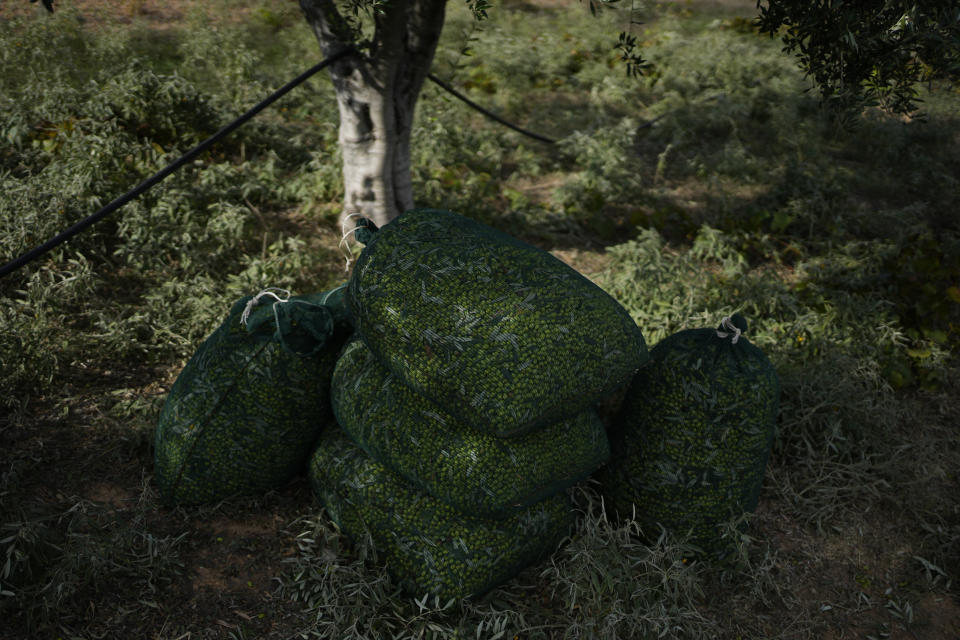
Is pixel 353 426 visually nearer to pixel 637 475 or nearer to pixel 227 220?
pixel 637 475

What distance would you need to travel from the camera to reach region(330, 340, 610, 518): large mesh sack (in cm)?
178

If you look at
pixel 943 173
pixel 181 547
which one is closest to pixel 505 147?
pixel 943 173

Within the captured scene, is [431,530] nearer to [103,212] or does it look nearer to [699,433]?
[699,433]

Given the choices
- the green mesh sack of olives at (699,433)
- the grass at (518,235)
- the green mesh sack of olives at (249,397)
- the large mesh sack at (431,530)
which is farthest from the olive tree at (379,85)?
the large mesh sack at (431,530)

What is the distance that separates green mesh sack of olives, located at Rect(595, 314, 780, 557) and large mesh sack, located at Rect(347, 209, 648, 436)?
25cm

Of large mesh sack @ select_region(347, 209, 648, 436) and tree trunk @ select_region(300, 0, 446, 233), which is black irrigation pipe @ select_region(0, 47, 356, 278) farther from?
large mesh sack @ select_region(347, 209, 648, 436)

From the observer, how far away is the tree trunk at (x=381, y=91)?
10.2ft

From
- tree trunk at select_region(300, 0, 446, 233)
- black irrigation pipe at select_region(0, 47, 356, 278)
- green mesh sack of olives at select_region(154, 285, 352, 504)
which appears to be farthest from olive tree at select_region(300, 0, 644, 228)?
green mesh sack of olives at select_region(154, 285, 352, 504)

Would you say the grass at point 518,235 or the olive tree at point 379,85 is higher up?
the olive tree at point 379,85

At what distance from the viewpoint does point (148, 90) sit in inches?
167

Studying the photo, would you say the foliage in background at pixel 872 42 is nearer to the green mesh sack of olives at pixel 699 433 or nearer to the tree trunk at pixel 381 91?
the green mesh sack of olives at pixel 699 433

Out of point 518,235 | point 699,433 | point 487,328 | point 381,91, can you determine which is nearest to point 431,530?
point 487,328

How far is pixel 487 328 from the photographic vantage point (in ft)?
5.54

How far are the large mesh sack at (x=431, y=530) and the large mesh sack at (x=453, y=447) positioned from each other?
91mm
